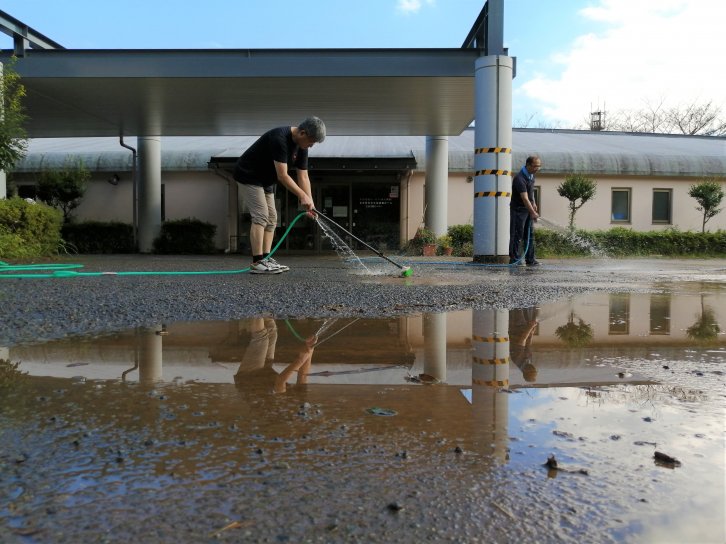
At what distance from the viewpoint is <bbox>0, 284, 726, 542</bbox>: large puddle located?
145 centimetres

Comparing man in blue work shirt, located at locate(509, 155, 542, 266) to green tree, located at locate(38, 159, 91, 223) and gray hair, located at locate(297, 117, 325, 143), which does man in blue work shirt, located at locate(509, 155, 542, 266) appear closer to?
gray hair, located at locate(297, 117, 325, 143)

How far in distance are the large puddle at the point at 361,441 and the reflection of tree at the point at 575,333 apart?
0.10m

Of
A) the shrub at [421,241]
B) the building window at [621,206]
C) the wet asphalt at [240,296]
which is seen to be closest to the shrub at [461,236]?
the shrub at [421,241]

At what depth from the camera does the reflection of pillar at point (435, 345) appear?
3.03 metres

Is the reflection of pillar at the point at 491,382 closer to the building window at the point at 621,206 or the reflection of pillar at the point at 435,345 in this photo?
the reflection of pillar at the point at 435,345

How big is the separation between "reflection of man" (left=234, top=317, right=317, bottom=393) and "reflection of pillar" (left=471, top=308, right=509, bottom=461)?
0.86 meters

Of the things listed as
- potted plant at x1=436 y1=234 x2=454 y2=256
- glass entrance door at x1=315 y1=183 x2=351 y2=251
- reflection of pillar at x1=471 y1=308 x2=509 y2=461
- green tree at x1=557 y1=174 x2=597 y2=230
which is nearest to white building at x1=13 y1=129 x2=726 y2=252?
glass entrance door at x1=315 y1=183 x2=351 y2=251

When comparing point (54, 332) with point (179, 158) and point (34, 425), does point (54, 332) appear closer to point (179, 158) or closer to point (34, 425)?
point (34, 425)

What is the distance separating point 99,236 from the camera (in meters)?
20.3

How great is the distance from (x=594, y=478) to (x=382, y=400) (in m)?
0.99

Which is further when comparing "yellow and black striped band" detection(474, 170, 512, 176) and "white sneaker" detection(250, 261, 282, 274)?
"yellow and black striped band" detection(474, 170, 512, 176)

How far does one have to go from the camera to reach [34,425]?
2.10m

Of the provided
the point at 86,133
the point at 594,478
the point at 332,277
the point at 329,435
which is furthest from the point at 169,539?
the point at 86,133

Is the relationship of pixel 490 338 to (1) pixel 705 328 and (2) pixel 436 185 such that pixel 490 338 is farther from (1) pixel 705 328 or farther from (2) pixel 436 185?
(2) pixel 436 185
